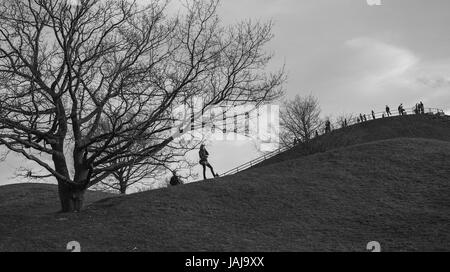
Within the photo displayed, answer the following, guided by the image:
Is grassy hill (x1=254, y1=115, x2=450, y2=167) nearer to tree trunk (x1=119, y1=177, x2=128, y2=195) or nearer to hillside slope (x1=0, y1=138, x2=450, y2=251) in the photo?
tree trunk (x1=119, y1=177, x2=128, y2=195)

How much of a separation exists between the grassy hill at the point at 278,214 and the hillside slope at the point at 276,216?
0.12ft

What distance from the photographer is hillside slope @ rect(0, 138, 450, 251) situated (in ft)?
54.7

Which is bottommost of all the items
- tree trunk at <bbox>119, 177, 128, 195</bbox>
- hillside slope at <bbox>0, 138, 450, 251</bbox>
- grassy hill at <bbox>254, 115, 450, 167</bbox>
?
hillside slope at <bbox>0, 138, 450, 251</bbox>

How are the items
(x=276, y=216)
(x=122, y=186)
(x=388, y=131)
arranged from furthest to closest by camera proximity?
1. (x=388, y=131)
2. (x=122, y=186)
3. (x=276, y=216)

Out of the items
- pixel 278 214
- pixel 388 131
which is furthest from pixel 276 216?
pixel 388 131

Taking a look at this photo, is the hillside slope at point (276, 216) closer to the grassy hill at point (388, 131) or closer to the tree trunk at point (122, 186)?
the tree trunk at point (122, 186)

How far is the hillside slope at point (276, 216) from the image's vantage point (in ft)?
54.7

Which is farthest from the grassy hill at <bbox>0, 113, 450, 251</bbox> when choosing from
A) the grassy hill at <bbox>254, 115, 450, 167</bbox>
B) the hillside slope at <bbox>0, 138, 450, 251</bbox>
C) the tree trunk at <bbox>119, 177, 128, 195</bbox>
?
the grassy hill at <bbox>254, 115, 450, 167</bbox>

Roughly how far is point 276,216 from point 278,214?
28 cm

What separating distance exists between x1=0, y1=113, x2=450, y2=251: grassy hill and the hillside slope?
4 centimetres

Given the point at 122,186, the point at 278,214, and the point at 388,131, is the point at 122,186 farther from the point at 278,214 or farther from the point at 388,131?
the point at 388,131

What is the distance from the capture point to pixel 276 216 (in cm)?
2000

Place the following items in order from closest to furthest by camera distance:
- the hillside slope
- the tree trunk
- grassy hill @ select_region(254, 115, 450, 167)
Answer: the hillside slope → the tree trunk → grassy hill @ select_region(254, 115, 450, 167)

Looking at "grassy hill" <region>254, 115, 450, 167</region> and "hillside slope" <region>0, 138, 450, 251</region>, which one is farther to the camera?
"grassy hill" <region>254, 115, 450, 167</region>
